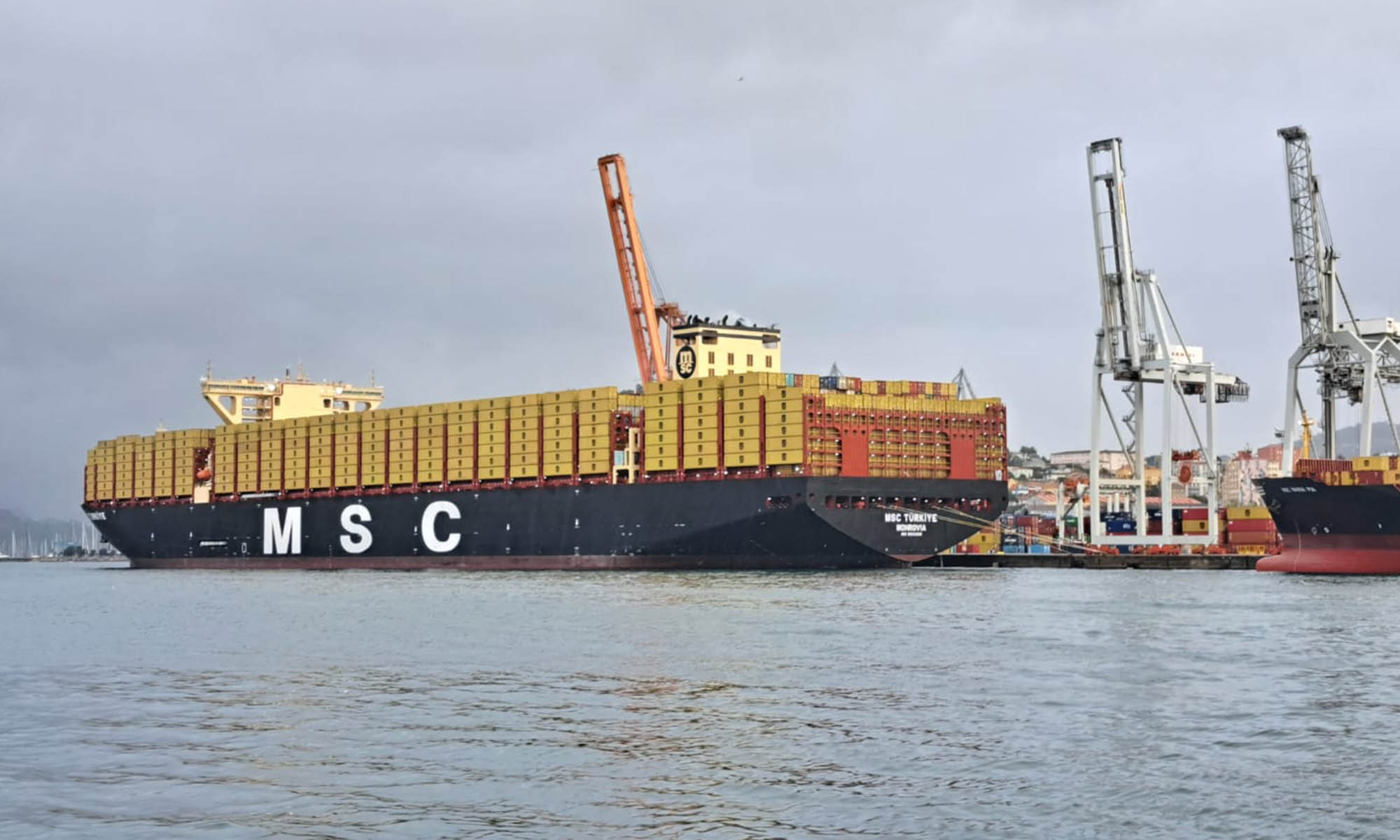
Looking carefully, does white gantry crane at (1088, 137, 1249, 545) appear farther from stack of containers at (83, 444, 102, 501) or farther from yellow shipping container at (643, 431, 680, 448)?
stack of containers at (83, 444, 102, 501)

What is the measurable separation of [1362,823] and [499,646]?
20996mm

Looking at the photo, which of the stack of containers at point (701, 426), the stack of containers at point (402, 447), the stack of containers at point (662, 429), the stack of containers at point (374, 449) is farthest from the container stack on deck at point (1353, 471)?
the stack of containers at point (374, 449)

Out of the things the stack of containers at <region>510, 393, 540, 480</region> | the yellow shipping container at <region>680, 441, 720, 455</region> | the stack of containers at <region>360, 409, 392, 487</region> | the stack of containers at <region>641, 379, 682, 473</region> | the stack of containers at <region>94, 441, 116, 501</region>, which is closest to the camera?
the yellow shipping container at <region>680, 441, 720, 455</region>

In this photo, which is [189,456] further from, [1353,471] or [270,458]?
[1353,471]

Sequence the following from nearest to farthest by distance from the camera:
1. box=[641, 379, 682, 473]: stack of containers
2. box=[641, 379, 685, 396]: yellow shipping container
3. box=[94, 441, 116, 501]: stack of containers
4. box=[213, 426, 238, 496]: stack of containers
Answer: box=[641, 379, 682, 473]: stack of containers < box=[641, 379, 685, 396]: yellow shipping container < box=[213, 426, 238, 496]: stack of containers < box=[94, 441, 116, 501]: stack of containers

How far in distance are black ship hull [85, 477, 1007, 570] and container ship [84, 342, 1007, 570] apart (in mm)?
99

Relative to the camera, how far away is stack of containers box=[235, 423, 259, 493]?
101250 mm

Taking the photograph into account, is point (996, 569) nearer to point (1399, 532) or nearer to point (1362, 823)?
point (1399, 532)

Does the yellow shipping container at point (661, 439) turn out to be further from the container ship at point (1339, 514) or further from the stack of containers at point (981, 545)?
the container ship at point (1339, 514)

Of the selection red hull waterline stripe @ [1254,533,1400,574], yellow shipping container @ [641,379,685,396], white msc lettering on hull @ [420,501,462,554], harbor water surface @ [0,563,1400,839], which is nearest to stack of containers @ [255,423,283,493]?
white msc lettering on hull @ [420,501,462,554]

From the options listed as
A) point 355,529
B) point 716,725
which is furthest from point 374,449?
point 716,725

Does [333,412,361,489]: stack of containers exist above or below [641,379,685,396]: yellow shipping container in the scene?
below

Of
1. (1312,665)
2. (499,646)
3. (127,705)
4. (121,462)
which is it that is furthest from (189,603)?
(121,462)

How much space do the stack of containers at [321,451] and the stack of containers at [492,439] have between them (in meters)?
14.1
